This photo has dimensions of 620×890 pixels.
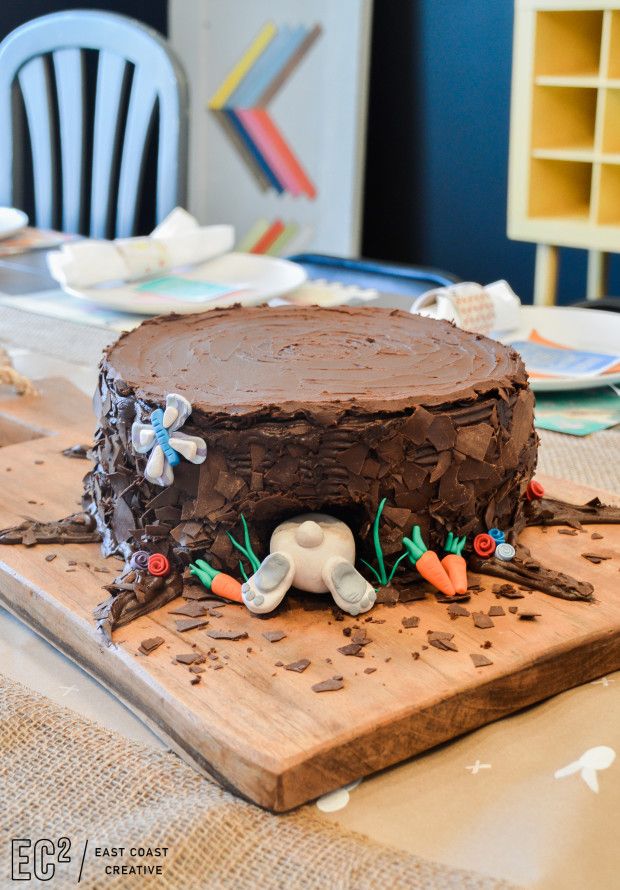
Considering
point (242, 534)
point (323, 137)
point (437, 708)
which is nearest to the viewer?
point (437, 708)

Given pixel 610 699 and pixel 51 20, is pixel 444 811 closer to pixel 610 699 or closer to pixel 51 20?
pixel 610 699

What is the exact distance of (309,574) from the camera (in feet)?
2.55

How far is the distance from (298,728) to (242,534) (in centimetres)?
20

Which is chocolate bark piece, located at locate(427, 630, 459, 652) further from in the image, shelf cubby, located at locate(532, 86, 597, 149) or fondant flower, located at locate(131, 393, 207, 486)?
shelf cubby, located at locate(532, 86, 597, 149)

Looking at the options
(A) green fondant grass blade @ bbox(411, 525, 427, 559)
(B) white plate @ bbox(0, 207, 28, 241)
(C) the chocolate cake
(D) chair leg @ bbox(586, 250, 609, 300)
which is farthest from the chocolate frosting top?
(D) chair leg @ bbox(586, 250, 609, 300)

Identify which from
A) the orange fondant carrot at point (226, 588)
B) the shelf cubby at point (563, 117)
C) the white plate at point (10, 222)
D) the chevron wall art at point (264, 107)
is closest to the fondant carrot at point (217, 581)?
the orange fondant carrot at point (226, 588)

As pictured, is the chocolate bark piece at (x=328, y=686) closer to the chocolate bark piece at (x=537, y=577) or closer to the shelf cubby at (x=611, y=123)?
the chocolate bark piece at (x=537, y=577)

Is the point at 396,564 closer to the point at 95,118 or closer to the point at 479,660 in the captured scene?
the point at 479,660

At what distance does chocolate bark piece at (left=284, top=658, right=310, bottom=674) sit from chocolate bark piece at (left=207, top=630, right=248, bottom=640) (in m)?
0.05

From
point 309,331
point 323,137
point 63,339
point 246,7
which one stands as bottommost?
point 63,339

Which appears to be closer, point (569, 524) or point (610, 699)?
point (610, 699)

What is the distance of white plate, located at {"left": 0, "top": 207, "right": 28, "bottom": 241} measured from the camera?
6.81 feet

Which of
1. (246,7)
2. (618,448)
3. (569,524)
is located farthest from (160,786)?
(246,7)

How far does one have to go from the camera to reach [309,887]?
56 centimetres
